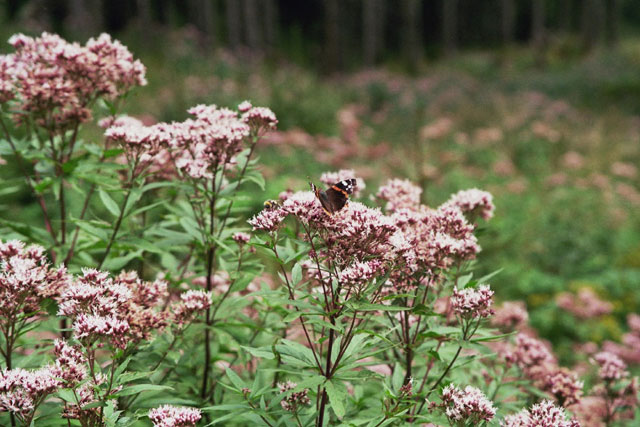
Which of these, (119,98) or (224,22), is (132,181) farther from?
(224,22)

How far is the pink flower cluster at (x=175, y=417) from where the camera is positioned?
86.4 inches

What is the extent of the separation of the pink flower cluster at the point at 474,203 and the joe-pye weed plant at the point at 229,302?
0.01 meters

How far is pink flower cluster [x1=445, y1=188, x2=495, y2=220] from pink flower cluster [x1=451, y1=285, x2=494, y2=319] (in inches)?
29.8

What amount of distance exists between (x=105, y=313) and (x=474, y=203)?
2.07 m

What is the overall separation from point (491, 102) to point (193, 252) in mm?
18846

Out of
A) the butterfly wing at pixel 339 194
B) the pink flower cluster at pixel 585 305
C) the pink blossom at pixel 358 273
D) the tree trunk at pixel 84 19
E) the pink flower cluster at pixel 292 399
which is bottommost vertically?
the pink flower cluster at pixel 292 399

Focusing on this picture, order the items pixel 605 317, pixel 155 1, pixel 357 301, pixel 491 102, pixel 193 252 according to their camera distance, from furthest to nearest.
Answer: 1. pixel 155 1
2. pixel 491 102
3. pixel 605 317
4. pixel 193 252
5. pixel 357 301

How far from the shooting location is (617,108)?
2084 cm

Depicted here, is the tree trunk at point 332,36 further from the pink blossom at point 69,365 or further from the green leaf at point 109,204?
the pink blossom at point 69,365

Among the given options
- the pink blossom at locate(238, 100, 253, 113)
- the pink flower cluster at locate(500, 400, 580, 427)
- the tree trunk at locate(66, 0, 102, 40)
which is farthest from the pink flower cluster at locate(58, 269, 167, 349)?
the tree trunk at locate(66, 0, 102, 40)

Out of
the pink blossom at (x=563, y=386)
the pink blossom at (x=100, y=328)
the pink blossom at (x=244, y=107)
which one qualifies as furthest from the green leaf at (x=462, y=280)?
the pink blossom at (x=100, y=328)

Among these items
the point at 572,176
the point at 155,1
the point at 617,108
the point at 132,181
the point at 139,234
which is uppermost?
the point at 155,1

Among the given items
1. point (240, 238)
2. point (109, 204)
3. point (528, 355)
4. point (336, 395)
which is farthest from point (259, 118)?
point (528, 355)

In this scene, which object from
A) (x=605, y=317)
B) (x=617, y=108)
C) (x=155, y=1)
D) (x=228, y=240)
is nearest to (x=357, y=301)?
(x=228, y=240)
